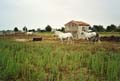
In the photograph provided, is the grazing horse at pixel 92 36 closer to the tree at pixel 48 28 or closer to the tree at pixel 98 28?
the tree at pixel 98 28

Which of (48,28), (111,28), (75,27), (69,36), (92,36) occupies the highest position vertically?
(75,27)

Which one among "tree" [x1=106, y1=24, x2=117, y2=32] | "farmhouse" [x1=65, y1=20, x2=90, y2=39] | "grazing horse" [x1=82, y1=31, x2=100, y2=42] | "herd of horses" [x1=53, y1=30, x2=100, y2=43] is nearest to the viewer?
"herd of horses" [x1=53, y1=30, x2=100, y2=43]

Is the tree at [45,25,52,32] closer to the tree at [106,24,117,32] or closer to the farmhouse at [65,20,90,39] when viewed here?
the tree at [106,24,117,32]

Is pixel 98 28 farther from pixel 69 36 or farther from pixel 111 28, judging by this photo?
pixel 69 36

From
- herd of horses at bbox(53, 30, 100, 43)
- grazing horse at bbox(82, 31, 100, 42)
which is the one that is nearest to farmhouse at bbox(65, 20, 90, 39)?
herd of horses at bbox(53, 30, 100, 43)

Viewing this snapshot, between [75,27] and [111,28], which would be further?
[111,28]

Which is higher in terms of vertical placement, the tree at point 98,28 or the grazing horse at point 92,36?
the tree at point 98,28

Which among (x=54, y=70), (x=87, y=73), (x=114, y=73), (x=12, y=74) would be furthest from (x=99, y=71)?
(x=12, y=74)

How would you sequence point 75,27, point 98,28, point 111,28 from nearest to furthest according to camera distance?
1. point 75,27
2. point 111,28
3. point 98,28

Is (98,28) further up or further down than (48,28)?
further down

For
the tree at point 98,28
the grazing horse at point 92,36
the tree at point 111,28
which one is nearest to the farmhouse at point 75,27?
the grazing horse at point 92,36

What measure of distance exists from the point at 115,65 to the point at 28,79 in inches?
130

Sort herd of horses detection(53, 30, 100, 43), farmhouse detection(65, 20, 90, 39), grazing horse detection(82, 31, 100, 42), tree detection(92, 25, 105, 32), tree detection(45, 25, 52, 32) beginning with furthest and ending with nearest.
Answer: tree detection(45, 25, 52, 32) → tree detection(92, 25, 105, 32) → farmhouse detection(65, 20, 90, 39) → grazing horse detection(82, 31, 100, 42) → herd of horses detection(53, 30, 100, 43)

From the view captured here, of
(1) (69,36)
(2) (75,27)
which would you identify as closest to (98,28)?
(2) (75,27)
